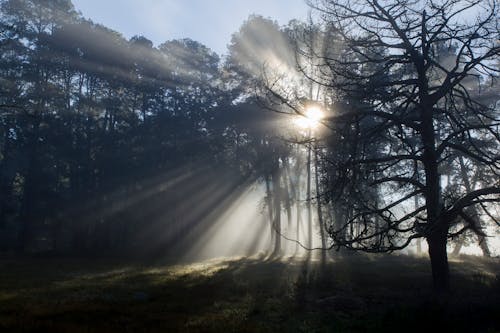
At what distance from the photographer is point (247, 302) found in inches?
566

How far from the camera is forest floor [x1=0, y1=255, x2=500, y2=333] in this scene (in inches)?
418

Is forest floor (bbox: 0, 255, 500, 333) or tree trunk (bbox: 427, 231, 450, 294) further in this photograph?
tree trunk (bbox: 427, 231, 450, 294)

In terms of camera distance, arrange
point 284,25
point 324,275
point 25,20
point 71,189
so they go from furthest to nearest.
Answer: point 71,189 < point 25,20 < point 284,25 < point 324,275

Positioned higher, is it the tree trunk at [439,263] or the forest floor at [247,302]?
the tree trunk at [439,263]

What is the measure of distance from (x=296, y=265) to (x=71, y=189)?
25683mm

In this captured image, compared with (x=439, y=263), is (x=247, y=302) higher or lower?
lower

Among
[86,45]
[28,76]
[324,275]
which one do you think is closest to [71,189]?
[28,76]

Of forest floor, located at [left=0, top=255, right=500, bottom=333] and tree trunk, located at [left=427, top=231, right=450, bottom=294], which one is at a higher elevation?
tree trunk, located at [left=427, top=231, right=450, bottom=294]

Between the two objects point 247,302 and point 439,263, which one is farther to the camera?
point 247,302

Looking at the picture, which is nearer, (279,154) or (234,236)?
(279,154)

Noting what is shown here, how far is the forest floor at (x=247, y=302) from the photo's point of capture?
10.6 meters

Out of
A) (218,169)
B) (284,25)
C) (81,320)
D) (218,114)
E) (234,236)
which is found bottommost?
(81,320)

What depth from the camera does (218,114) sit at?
40781 mm

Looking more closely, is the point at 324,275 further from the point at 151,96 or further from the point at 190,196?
the point at 151,96
